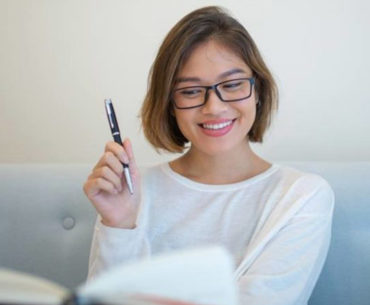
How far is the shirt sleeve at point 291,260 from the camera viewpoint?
78cm

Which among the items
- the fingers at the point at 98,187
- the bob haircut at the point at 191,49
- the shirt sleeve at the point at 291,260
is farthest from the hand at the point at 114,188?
the shirt sleeve at the point at 291,260

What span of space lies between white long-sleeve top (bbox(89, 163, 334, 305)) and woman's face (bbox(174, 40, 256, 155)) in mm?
107

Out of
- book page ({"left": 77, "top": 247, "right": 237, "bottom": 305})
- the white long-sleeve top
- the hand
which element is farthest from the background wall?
book page ({"left": 77, "top": 247, "right": 237, "bottom": 305})

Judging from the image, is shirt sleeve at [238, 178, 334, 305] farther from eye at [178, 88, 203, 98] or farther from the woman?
eye at [178, 88, 203, 98]

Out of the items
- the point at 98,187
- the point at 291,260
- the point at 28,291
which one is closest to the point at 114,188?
the point at 98,187

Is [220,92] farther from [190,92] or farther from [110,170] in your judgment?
[110,170]

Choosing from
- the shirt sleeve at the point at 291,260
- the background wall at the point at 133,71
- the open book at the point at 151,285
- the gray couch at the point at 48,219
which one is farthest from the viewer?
the background wall at the point at 133,71

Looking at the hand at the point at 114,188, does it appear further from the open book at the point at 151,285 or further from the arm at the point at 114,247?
the open book at the point at 151,285

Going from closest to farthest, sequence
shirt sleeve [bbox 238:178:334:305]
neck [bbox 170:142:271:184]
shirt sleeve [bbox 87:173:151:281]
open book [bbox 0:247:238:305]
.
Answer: open book [bbox 0:247:238:305] < shirt sleeve [bbox 238:178:334:305] < shirt sleeve [bbox 87:173:151:281] < neck [bbox 170:142:271:184]

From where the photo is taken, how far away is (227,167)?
102 centimetres

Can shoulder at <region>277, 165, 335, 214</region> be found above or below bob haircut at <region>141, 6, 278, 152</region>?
below

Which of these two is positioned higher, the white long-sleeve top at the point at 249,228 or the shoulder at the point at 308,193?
Answer: the shoulder at the point at 308,193

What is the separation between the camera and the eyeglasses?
2.99ft

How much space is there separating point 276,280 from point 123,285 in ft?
1.60
